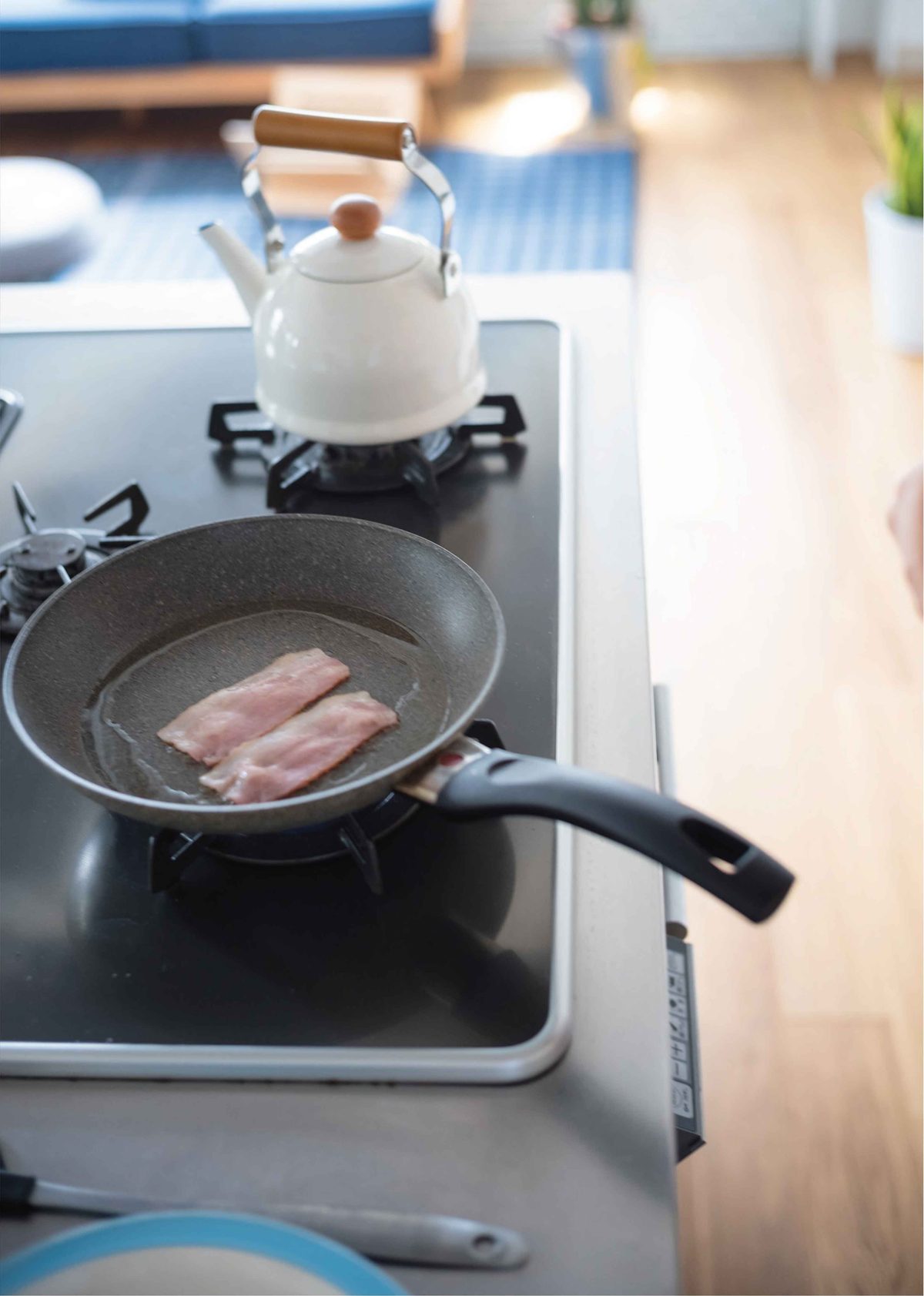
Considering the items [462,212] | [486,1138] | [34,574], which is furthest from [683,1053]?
[462,212]

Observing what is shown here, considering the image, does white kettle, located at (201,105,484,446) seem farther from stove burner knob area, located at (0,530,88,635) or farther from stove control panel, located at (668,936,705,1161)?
stove control panel, located at (668,936,705,1161)

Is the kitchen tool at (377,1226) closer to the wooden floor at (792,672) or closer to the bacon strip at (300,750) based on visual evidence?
the bacon strip at (300,750)

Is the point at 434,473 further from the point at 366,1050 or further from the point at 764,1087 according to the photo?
the point at 764,1087

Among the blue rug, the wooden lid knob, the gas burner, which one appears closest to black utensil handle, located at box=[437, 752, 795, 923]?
the gas burner

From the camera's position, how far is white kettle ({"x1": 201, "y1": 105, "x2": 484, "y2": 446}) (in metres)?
0.85

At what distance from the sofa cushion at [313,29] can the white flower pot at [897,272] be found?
4.92 ft

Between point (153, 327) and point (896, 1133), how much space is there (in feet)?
3.62

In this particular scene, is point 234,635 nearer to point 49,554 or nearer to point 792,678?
point 49,554

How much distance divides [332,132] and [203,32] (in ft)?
10.1

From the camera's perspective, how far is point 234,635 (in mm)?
742

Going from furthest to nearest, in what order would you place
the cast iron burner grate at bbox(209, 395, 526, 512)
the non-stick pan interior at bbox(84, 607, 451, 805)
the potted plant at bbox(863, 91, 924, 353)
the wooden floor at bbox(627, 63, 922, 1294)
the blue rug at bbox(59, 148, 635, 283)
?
the blue rug at bbox(59, 148, 635, 283), the potted plant at bbox(863, 91, 924, 353), the wooden floor at bbox(627, 63, 922, 1294), the cast iron burner grate at bbox(209, 395, 526, 512), the non-stick pan interior at bbox(84, 607, 451, 805)

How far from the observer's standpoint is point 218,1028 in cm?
Result: 54

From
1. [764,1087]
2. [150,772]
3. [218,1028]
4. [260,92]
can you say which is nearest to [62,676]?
[150,772]

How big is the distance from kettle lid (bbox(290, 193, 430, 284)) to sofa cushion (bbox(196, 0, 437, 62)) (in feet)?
9.51
